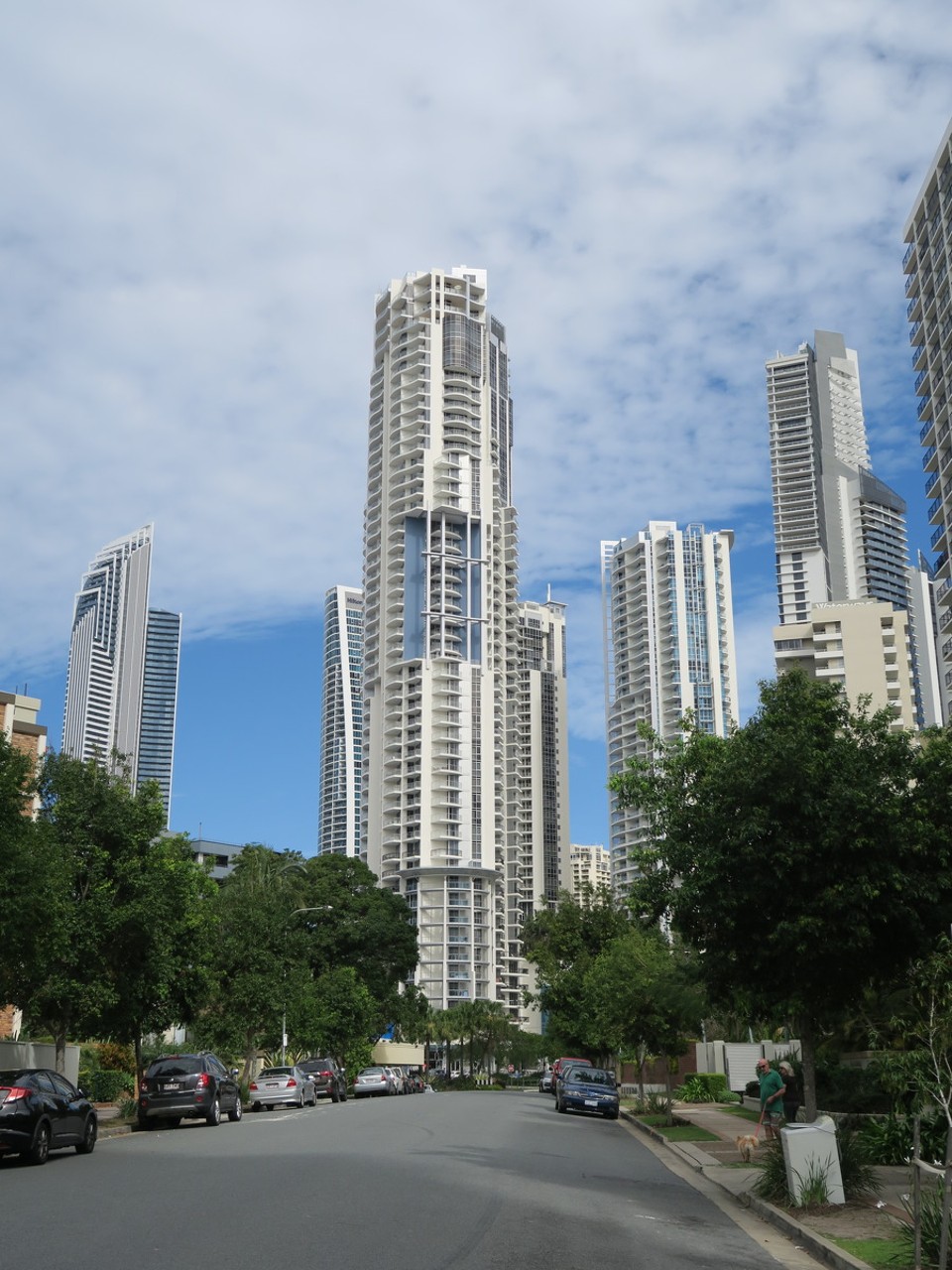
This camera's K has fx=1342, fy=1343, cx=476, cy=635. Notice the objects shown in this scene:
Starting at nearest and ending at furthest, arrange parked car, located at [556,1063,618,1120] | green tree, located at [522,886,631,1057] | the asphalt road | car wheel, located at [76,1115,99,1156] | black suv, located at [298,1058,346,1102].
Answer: the asphalt road < car wheel, located at [76,1115,99,1156] < parked car, located at [556,1063,618,1120] < black suv, located at [298,1058,346,1102] < green tree, located at [522,886,631,1057]

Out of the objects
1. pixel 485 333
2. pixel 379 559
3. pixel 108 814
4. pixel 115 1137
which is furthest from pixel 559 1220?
pixel 485 333

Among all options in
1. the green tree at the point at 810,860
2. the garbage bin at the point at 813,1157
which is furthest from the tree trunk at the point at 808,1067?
the garbage bin at the point at 813,1157

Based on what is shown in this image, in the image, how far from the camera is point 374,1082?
190ft

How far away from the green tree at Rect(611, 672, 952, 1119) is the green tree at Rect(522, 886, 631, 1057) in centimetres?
4496

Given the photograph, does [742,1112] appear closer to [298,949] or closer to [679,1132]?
[679,1132]

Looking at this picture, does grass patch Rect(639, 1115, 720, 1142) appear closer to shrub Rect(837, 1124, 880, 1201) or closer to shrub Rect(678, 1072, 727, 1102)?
shrub Rect(678, 1072, 727, 1102)

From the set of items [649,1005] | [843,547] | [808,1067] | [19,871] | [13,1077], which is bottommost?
[13,1077]

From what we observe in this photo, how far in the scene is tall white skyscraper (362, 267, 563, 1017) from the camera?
135250 millimetres

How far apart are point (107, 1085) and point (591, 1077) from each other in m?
14.3

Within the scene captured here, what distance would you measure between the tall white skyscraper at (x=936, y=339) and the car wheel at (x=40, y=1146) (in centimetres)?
6902

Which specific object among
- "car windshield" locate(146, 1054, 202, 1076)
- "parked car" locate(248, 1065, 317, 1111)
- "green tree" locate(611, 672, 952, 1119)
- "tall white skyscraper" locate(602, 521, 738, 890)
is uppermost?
"tall white skyscraper" locate(602, 521, 738, 890)

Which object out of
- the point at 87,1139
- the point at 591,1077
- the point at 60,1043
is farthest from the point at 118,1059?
the point at 87,1139

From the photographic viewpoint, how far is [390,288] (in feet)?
525

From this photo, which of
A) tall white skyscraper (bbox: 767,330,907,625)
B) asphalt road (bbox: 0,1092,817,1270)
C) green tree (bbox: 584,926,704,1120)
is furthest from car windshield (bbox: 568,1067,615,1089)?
tall white skyscraper (bbox: 767,330,907,625)
